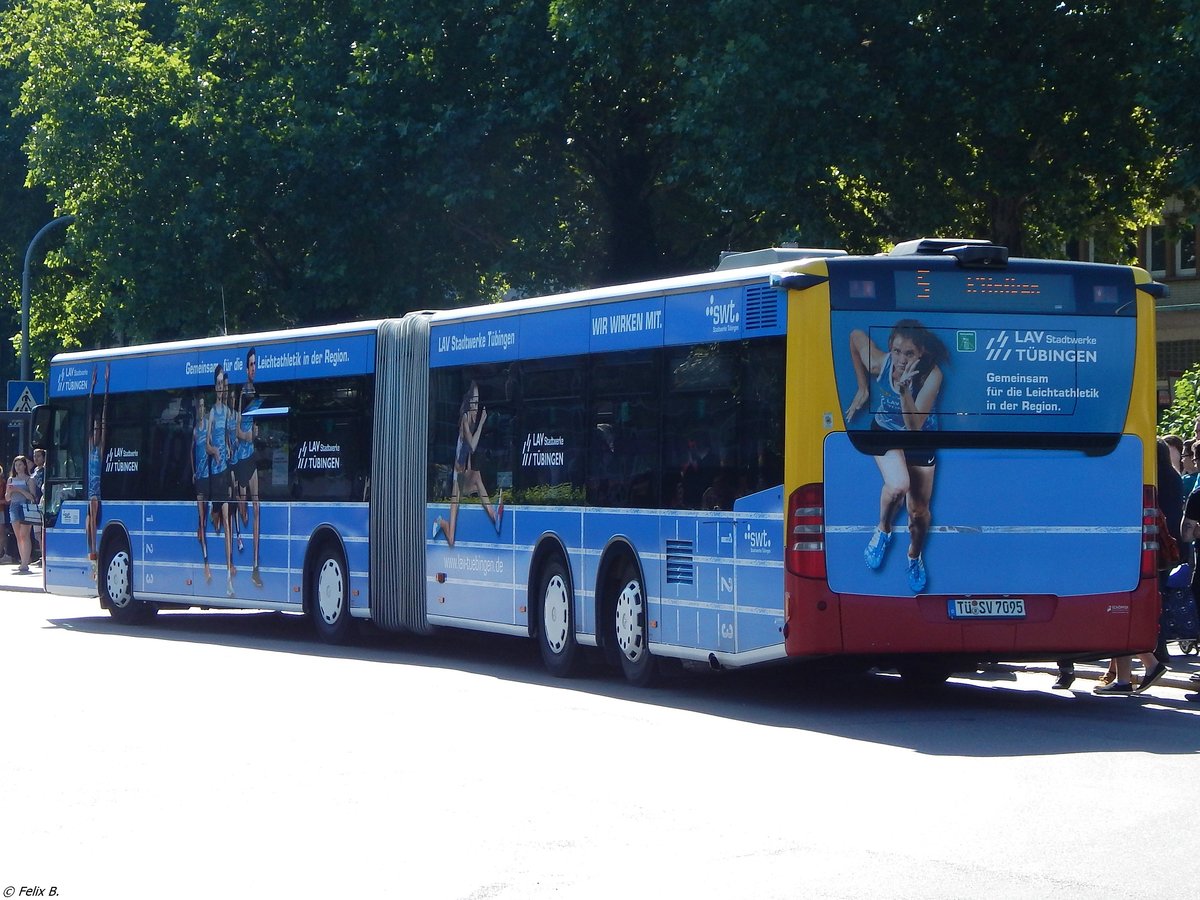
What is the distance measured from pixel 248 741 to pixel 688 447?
12.8 feet

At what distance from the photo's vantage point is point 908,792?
9172 millimetres

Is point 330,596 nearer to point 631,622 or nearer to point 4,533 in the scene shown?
point 631,622

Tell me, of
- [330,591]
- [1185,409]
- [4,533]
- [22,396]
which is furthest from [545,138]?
[4,533]

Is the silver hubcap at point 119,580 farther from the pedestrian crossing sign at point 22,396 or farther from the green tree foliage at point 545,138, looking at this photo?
the pedestrian crossing sign at point 22,396

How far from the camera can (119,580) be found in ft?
72.0

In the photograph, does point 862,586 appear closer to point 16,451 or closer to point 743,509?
point 743,509

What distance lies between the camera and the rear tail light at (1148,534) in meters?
12.8

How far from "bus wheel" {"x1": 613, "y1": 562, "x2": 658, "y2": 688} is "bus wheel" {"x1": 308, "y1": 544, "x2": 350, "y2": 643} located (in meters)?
4.81

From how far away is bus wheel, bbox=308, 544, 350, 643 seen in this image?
61.3 ft

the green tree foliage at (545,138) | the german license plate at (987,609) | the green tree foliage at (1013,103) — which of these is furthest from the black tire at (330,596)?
the green tree foliage at (1013,103)

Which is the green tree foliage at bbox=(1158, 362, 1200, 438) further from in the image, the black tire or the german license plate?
the german license plate

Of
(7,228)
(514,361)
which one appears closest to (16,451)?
(7,228)

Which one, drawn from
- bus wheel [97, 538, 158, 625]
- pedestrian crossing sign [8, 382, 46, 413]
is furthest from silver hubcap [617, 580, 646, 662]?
pedestrian crossing sign [8, 382, 46, 413]

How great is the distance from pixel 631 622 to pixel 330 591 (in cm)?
542
